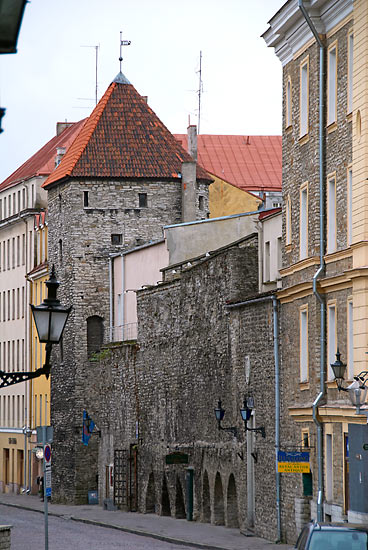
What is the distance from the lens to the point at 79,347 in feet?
178

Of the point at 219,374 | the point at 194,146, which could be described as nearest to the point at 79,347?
the point at 194,146

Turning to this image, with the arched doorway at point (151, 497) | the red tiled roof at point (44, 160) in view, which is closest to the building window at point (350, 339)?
the arched doorway at point (151, 497)

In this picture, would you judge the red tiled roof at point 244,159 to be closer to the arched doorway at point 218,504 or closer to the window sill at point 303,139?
the arched doorway at point 218,504

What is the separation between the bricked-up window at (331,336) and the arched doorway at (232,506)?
29.1 feet

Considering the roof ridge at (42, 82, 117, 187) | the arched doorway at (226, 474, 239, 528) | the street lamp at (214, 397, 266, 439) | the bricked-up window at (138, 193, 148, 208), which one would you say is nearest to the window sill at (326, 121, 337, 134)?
the street lamp at (214, 397, 266, 439)

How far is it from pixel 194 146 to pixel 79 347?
1545 centimetres

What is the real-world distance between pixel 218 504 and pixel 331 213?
1219cm

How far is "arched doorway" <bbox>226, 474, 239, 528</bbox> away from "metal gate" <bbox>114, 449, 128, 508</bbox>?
11.5 m

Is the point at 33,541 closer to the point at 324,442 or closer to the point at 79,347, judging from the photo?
the point at 324,442

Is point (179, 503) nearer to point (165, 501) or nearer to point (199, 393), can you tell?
point (165, 501)

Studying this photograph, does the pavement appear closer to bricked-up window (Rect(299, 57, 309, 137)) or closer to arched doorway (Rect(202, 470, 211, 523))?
arched doorway (Rect(202, 470, 211, 523))

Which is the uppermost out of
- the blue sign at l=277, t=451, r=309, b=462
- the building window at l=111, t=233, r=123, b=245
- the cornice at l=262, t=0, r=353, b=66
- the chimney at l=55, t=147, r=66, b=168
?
the chimney at l=55, t=147, r=66, b=168

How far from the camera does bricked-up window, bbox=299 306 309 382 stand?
28.1 meters

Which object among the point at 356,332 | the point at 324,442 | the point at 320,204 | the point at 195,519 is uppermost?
the point at 320,204
